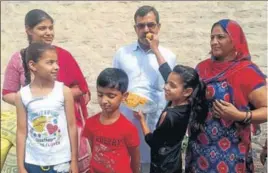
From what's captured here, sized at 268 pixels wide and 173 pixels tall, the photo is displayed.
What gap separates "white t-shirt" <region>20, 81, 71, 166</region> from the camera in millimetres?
2961

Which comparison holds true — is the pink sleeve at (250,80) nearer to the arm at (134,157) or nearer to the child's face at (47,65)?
the arm at (134,157)

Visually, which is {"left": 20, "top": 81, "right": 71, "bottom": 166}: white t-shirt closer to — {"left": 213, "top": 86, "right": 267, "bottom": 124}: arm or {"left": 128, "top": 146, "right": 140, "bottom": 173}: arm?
{"left": 128, "top": 146, "right": 140, "bottom": 173}: arm

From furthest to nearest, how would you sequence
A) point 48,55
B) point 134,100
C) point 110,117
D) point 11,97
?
point 134,100
point 11,97
point 110,117
point 48,55

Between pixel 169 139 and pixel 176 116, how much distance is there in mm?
169

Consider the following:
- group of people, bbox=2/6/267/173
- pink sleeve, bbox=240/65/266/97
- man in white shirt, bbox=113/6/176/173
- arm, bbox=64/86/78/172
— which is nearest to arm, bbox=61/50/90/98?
group of people, bbox=2/6/267/173

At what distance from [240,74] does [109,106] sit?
879mm

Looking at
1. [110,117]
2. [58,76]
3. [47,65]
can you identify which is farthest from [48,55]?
[110,117]

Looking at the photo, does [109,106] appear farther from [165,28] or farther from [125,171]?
[165,28]

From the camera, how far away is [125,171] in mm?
3059

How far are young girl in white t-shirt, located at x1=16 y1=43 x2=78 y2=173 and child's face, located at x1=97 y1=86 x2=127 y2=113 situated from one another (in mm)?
207

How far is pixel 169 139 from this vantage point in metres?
3.05

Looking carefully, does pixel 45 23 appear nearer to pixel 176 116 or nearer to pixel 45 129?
pixel 45 129

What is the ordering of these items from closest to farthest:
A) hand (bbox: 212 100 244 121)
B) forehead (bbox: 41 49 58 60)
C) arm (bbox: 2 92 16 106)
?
hand (bbox: 212 100 244 121), forehead (bbox: 41 49 58 60), arm (bbox: 2 92 16 106)

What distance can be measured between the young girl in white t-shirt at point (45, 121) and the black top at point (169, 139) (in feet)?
1.77
